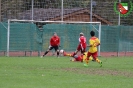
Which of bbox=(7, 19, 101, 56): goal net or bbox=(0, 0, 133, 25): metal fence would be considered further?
bbox=(0, 0, 133, 25): metal fence

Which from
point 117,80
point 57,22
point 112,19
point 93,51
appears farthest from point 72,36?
point 117,80

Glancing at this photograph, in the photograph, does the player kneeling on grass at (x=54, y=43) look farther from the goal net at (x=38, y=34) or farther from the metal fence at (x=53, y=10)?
the metal fence at (x=53, y=10)

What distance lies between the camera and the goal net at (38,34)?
3631cm

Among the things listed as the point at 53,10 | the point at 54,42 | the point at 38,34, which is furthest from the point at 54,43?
the point at 53,10

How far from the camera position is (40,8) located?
131 ft

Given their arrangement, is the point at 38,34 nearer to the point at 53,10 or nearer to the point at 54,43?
the point at 54,43

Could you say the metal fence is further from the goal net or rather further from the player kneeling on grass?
the player kneeling on grass

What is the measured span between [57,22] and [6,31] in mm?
4236

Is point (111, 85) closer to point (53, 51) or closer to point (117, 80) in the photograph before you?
point (117, 80)

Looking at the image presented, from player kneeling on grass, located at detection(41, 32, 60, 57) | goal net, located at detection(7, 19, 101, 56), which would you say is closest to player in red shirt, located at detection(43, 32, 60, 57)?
player kneeling on grass, located at detection(41, 32, 60, 57)

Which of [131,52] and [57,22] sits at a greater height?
[57,22]

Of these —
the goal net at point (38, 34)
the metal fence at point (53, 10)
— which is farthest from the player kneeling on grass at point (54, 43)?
the metal fence at point (53, 10)

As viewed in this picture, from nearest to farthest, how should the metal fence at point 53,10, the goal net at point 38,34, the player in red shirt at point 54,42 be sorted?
the player in red shirt at point 54,42 < the goal net at point 38,34 < the metal fence at point 53,10

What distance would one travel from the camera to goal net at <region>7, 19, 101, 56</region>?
36.3m
